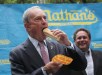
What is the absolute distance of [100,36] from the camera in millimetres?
5941

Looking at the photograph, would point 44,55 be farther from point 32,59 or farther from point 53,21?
point 53,21

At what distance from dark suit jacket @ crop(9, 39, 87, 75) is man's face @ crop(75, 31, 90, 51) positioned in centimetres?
173

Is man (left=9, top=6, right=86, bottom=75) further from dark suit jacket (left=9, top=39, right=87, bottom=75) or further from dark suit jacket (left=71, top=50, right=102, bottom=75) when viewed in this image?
dark suit jacket (left=71, top=50, right=102, bottom=75)

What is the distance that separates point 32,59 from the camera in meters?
2.75

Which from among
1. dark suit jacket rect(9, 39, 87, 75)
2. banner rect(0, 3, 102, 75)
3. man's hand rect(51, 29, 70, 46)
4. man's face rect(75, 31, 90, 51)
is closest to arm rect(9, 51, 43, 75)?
dark suit jacket rect(9, 39, 87, 75)

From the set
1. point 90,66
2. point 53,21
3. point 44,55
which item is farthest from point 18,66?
point 53,21

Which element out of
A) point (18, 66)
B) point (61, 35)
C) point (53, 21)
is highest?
point (61, 35)

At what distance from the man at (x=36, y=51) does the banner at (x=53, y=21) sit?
2582mm

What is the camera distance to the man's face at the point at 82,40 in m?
4.64

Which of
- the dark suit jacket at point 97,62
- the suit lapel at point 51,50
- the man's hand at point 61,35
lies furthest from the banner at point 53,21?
the man's hand at point 61,35

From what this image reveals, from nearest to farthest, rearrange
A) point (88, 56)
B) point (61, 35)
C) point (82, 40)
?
1. point (61, 35)
2. point (88, 56)
3. point (82, 40)

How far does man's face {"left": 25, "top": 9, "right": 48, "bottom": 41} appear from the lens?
273cm

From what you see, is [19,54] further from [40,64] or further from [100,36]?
[100,36]

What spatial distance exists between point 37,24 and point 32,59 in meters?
0.28
